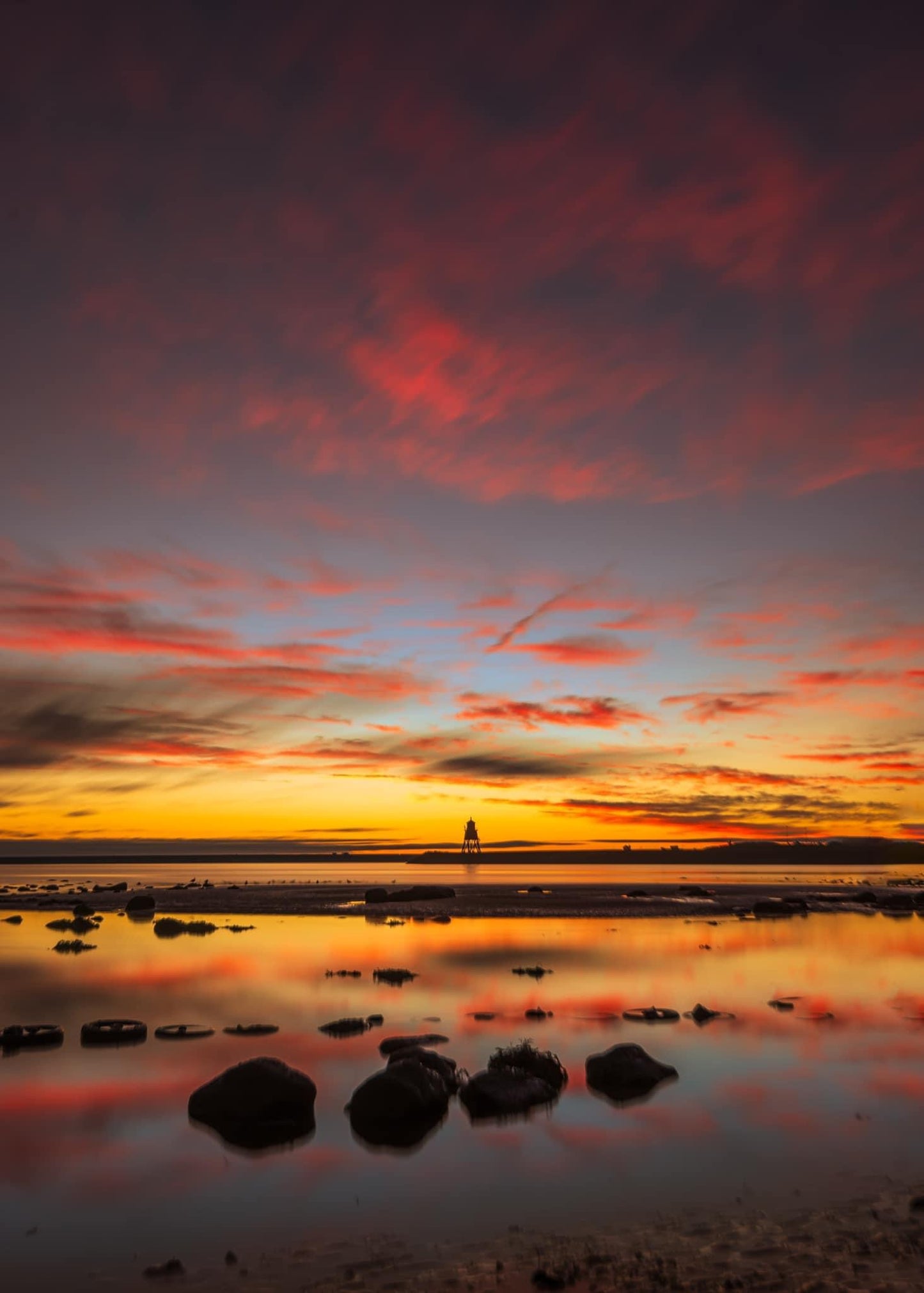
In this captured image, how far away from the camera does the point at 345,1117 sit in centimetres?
1856

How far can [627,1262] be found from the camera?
1175 centimetres

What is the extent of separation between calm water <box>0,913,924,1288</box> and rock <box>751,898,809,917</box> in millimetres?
30617

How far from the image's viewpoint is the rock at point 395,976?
1438 inches

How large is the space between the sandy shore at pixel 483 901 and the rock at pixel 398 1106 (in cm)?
5018

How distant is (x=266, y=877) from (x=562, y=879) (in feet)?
189

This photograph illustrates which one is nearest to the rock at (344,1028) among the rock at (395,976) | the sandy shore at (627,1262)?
the rock at (395,976)

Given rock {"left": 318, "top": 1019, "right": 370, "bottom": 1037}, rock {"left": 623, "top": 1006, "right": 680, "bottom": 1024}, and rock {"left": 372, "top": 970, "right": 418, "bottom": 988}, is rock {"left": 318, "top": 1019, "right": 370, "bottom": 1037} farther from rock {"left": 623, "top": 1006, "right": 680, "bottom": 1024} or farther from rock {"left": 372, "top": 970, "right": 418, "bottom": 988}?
rock {"left": 372, "top": 970, "right": 418, "bottom": 988}

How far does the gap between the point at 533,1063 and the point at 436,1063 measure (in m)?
2.33

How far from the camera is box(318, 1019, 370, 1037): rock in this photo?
1045 inches

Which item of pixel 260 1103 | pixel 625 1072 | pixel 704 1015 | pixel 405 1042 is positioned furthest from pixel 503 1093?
pixel 704 1015

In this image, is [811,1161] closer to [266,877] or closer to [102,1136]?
[102,1136]

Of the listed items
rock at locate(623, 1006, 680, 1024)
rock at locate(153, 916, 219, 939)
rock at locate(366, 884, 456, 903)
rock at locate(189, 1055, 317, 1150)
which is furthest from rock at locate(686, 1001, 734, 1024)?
rock at locate(366, 884, 456, 903)

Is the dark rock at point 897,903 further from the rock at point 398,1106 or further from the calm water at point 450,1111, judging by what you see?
the rock at point 398,1106

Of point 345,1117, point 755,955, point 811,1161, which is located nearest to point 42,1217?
point 345,1117
